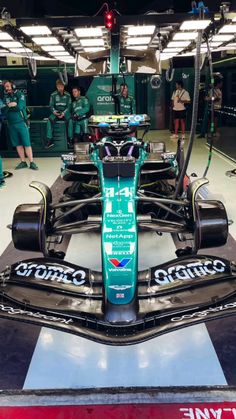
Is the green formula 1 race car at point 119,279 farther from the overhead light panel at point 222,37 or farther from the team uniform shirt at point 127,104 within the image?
the team uniform shirt at point 127,104

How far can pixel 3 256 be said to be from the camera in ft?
12.7

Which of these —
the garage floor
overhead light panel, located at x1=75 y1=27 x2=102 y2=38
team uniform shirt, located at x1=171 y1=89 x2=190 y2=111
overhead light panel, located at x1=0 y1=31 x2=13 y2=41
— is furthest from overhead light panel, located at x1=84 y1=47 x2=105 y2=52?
team uniform shirt, located at x1=171 y1=89 x2=190 y2=111

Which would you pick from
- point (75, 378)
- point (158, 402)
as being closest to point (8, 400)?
point (75, 378)

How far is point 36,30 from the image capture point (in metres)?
4.38

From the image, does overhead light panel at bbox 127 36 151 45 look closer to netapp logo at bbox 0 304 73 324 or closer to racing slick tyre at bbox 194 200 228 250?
racing slick tyre at bbox 194 200 228 250

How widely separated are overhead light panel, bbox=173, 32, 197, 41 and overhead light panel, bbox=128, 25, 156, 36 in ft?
1.42

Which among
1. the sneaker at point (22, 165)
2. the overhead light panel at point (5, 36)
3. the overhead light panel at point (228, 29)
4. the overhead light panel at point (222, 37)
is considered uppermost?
the overhead light panel at point (5, 36)

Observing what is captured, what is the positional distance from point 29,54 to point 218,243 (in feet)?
17.3

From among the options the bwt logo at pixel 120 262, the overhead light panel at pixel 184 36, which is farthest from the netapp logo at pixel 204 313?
the overhead light panel at pixel 184 36

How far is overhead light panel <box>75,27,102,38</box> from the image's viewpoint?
4.37 meters

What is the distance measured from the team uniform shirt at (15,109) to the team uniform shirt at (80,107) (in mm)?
1195

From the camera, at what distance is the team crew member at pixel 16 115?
7.20m

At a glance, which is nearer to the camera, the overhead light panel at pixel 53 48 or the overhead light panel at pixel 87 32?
the overhead light panel at pixel 87 32

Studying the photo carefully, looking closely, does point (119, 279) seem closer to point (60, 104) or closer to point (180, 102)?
point (60, 104)
